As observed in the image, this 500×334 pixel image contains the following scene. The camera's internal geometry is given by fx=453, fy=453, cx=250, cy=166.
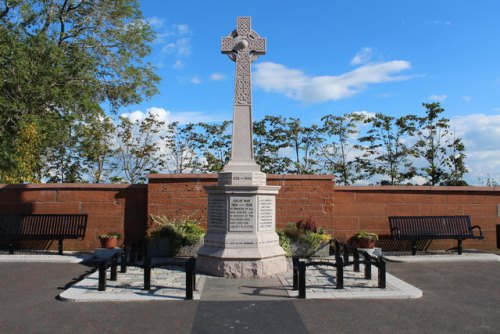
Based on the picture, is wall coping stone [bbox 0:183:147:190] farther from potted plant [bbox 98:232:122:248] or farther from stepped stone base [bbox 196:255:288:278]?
stepped stone base [bbox 196:255:288:278]

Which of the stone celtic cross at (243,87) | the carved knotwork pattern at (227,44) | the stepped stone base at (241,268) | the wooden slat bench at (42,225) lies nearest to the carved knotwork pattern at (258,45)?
the stone celtic cross at (243,87)

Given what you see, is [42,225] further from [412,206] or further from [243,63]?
[412,206]

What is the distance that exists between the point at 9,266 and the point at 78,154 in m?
12.9

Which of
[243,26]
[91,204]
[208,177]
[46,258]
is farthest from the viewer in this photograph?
[91,204]

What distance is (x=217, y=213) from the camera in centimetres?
879

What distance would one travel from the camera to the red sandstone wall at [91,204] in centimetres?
1223

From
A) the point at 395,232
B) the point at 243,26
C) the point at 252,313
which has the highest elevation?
the point at 243,26

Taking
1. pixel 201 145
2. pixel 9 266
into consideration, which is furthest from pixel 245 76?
pixel 201 145

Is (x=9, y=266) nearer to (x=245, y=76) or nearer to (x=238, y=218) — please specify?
(x=238, y=218)

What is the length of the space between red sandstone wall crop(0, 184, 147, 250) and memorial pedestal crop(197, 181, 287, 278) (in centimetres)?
404

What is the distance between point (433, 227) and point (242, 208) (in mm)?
6214

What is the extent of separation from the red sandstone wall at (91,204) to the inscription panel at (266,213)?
4.61 m

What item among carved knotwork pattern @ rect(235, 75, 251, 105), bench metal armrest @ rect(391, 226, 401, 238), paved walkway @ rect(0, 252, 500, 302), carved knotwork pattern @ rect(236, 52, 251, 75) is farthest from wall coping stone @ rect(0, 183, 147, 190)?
bench metal armrest @ rect(391, 226, 401, 238)

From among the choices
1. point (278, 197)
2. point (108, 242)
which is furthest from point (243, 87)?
point (108, 242)
